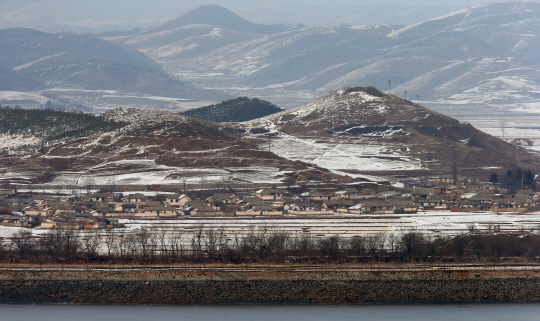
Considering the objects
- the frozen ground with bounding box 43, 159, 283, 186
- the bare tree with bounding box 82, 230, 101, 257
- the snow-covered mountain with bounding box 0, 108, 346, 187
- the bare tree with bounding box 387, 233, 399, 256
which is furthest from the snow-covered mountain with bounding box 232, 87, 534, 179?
the bare tree with bounding box 82, 230, 101, 257

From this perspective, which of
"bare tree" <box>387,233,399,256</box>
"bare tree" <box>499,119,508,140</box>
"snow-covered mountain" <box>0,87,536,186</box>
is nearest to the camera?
"bare tree" <box>387,233,399,256</box>

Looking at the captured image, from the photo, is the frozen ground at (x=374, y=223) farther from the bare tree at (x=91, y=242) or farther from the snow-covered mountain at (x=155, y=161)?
the snow-covered mountain at (x=155, y=161)

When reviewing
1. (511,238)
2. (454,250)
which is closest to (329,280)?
(454,250)

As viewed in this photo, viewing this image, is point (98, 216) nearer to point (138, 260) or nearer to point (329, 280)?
point (138, 260)

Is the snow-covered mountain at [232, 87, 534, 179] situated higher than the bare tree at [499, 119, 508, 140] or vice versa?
the bare tree at [499, 119, 508, 140]

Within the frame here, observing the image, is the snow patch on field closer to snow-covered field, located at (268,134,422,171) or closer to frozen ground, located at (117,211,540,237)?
snow-covered field, located at (268,134,422,171)
